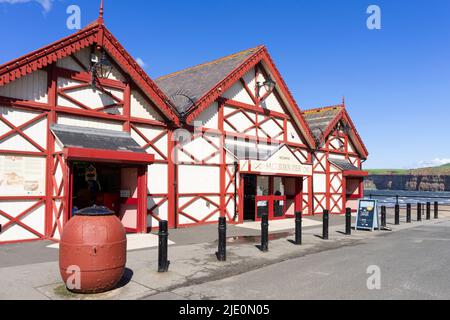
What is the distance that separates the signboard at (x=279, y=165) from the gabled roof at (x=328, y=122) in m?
4.20

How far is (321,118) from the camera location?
82.7 ft

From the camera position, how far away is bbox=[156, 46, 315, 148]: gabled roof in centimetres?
1566

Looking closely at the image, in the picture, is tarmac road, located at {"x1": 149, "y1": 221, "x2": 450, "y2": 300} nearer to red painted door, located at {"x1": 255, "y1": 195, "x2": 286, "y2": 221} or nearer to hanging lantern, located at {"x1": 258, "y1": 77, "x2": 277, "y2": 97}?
red painted door, located at {"x1": 255, "y1": 195, "x2": 286, "y2": 221}

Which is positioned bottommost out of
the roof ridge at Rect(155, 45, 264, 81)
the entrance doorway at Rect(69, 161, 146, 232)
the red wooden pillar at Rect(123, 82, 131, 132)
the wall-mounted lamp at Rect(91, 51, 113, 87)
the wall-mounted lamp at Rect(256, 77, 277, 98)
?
the entrance doorway at Rect(69, 161, 146, 232)

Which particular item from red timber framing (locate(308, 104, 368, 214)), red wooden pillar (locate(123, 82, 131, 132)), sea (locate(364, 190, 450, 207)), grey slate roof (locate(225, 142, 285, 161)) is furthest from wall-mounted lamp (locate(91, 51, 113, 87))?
red timber framing (locate(308, 104, 368, 214))

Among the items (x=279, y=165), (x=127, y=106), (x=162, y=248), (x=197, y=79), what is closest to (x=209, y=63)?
(x=197, y=79)

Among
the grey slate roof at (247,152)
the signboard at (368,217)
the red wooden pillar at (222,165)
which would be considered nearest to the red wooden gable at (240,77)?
the red wooden pillar at (222,165)

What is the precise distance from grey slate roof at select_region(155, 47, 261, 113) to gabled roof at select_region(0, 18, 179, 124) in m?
1.44

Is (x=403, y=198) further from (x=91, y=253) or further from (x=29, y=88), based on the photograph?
(x=91, y=253)

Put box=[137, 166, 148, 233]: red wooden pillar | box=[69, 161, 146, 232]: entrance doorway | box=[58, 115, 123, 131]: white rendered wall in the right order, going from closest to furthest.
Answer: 1. box=[58, 115, 123, 131]: white rendered wall
2. box=[137, 166, 148, 233]: red wooden pillar
3. box=[69, 161, 146, 232]: entrance doorway

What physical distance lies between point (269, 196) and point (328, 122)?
26.8 feet

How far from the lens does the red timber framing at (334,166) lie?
75.7 ft
